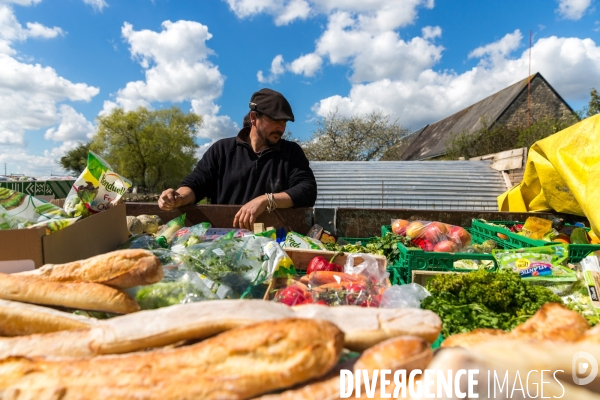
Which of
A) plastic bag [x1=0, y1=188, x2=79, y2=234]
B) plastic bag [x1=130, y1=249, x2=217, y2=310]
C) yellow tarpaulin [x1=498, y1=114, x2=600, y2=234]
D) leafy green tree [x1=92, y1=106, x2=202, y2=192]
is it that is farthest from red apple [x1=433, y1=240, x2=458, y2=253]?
leafy green tree [x1=92, y1=106, x2=202, y2=192]

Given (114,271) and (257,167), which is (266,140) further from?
(114,271)

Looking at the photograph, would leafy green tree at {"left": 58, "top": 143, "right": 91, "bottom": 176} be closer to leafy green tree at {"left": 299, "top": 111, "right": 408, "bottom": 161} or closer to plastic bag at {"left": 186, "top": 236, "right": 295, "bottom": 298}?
leafy green tree at {"left": 299, "top": 111, "right": 408, "bottom": 161}

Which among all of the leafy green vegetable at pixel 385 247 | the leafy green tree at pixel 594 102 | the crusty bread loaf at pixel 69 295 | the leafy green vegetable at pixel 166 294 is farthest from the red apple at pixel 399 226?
the leafy green tree at pixel 594 102

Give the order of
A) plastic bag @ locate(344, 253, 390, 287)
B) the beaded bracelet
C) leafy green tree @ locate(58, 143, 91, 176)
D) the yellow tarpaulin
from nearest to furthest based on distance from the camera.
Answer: plastic bag @ locate(344, 253, 390, 287), the yellow tarpaulin, the beaded bracelet, leafy green tree @ locate(58, 143, 91, 176)

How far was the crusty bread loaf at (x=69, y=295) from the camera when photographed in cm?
124

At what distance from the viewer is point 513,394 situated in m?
0.80

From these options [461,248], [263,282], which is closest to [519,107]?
[461,248]

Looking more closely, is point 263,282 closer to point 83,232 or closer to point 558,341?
point 83,232

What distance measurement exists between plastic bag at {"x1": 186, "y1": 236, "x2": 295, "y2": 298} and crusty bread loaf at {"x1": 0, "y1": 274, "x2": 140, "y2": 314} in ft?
2.44

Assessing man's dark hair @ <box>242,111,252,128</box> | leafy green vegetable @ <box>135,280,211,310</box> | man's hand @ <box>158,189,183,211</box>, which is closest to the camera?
leafy green vegetable @ <box>135,280,211,310</box>

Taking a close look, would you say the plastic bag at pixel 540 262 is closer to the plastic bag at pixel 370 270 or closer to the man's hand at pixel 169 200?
the plastic bag at pixel 370 270

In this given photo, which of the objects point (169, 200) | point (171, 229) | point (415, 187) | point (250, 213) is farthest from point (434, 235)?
point (415, 187)

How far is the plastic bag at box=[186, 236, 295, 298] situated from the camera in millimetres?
2102

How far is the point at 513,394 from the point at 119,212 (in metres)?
2.48
